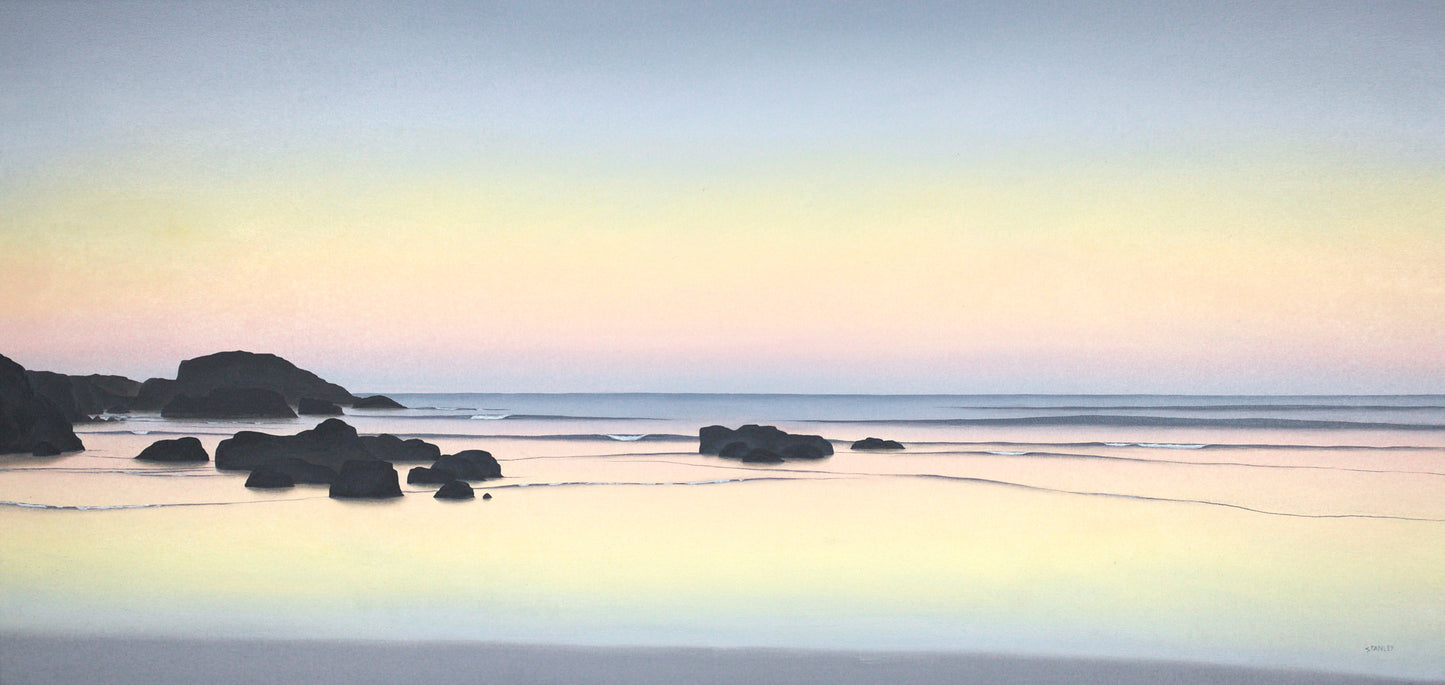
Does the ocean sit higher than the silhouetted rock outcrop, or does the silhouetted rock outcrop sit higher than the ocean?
the silhouetted rock outcrop

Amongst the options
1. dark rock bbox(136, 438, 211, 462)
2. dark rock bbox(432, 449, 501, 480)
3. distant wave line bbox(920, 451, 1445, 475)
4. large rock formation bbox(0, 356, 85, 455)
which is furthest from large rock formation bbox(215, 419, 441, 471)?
distant wave line bbox(920, 451, 1445, 475)

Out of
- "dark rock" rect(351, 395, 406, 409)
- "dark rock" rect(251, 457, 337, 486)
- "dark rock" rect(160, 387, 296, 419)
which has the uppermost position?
"dark rock" rect(351, 395, 406, 409)

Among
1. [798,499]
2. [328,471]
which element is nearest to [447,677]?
[798,499]

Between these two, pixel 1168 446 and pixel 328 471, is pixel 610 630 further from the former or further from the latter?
pixel 1168 446

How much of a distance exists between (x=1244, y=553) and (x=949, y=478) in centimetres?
961

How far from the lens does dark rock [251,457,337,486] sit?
1972cm

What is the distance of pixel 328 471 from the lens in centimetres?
1980

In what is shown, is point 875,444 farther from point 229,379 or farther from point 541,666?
point 229,379

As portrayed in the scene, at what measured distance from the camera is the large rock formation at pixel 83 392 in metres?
33.8

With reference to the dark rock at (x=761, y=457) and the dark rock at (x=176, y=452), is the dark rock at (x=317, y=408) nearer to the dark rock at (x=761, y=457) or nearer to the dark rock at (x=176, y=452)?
the dark rock at (x=176, y=452)

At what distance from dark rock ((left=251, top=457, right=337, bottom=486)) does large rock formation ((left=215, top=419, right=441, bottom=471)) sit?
99mm

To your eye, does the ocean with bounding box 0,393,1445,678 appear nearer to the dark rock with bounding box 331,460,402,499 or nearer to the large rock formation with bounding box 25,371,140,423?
the dark rock with bounding box 331,460,402,499

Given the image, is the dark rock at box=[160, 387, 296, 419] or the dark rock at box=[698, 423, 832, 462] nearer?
the dark rock at box=[698, 423, 832, 462]

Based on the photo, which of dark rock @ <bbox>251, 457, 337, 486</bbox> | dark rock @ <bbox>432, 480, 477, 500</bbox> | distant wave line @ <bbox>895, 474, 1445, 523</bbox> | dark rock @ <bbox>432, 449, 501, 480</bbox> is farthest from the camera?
dark rock @ <bbox>432, 449, 501, 480</bbox>
